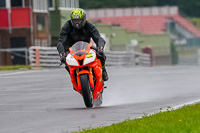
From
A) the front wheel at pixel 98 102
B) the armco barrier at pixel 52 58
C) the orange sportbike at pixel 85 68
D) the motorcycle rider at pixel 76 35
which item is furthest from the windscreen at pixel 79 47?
the armco barrier at pixel 52 58

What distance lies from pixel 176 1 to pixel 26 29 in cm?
4794

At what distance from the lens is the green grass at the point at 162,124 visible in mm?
9343

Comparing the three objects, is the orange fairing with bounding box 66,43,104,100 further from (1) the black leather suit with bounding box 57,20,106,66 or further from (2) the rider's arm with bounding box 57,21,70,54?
(2) the rider's arm with bounding box 57,21,70,54

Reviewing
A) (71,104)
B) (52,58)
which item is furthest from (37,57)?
(71,104)

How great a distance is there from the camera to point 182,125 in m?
9.73

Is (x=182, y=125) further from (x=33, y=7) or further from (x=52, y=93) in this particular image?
(x=33, y=7)

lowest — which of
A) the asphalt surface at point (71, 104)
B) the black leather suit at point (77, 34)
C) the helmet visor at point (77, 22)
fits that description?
the asphalt surface at point (71, 104)

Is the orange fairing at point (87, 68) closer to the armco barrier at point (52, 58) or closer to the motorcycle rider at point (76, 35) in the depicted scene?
the motorcycle rider at point (76, 35)

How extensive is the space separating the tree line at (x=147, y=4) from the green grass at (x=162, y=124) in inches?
3241

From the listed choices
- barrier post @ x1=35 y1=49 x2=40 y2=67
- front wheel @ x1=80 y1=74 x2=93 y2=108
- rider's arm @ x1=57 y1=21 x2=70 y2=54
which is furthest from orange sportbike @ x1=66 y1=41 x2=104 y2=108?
barrier post @ x1=35 y1=49 x2=40 y2=67

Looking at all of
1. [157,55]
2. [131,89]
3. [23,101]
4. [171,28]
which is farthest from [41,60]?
[171,28]

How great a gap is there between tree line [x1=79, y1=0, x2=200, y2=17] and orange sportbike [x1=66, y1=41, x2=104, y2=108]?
261ft

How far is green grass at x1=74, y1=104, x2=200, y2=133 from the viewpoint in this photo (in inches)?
368

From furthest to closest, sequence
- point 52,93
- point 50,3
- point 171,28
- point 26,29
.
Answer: point 171,28
point 50,3
point 26,29
point 52,93
